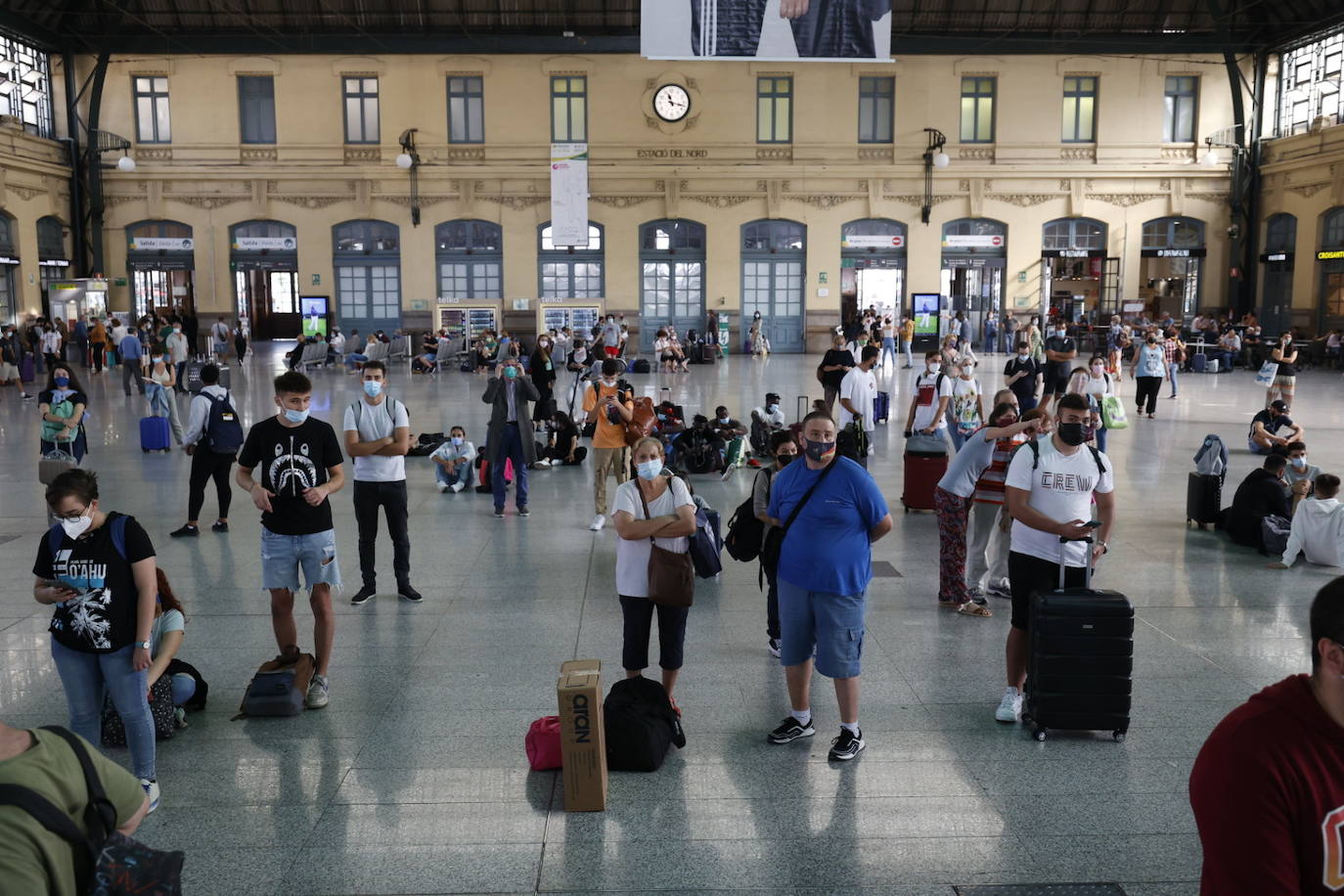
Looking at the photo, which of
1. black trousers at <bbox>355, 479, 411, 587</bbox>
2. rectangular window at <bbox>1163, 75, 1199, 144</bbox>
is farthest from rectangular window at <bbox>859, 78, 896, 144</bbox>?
black trousers at <bbox>355, 479, 411, 587</bbox>

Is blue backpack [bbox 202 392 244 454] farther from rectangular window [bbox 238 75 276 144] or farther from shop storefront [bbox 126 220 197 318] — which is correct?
rectangular window [bbox 238 75 276 144]

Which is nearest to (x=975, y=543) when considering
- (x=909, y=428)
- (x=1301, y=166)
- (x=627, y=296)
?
(x=909, y=428)

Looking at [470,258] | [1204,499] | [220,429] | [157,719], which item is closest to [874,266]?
[470,258]

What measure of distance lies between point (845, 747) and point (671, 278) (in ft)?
110

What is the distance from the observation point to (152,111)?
121 feet

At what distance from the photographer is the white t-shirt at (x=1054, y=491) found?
593 cm

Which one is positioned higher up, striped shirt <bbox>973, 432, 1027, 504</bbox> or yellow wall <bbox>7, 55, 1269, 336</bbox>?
yellow wall <bbox>7, 55, 1269, 336</bbox>

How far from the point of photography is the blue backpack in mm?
10719

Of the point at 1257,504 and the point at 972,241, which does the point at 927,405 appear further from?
the point at 972,241

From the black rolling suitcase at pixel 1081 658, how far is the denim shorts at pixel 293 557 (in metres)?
3.93

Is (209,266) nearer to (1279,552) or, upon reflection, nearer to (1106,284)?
(1106,284)

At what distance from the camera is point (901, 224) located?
38.1m

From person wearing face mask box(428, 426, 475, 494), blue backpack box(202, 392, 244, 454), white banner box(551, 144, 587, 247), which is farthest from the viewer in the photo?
white banner box(551, 144, 587, 247)

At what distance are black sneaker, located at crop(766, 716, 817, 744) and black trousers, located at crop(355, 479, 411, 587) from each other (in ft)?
12.4
